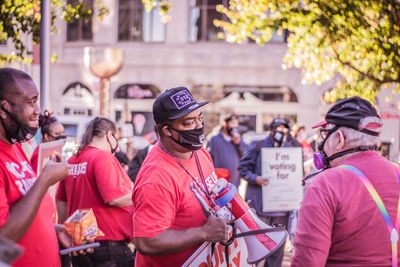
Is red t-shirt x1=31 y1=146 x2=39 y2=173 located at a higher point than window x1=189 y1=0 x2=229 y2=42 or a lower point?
lower

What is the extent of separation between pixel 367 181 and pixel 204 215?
0.98 m

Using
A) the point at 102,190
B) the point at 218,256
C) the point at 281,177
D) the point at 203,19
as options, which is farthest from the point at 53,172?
the point at 203,19

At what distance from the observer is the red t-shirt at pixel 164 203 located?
2.68m

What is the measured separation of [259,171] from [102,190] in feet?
10.7

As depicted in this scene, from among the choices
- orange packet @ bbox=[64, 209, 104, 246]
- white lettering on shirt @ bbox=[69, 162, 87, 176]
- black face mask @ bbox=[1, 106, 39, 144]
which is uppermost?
black face mask @ bbox=[1, 106, 39, 144]

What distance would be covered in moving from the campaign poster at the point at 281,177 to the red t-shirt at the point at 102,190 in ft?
9.62

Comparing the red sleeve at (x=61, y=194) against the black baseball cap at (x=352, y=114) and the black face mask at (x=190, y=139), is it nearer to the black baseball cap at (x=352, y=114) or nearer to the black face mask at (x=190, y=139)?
the black face mask at (x=190, y=139)

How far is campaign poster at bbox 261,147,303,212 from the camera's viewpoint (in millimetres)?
6535

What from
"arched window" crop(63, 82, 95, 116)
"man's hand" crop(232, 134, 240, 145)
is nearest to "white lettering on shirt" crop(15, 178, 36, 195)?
"man's hand" crop(232, 134, 240, 145)

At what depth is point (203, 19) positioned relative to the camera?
76.9 feet

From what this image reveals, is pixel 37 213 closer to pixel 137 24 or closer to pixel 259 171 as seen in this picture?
pixel 259 171

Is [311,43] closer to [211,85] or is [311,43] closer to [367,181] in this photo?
[367,181]

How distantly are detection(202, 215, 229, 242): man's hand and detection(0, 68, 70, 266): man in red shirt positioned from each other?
34.1 inches

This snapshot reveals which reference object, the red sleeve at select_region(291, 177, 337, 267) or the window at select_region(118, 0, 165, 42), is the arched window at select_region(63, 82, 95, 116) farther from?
the red sleeve at select_region(291, 177, 337, 267)
